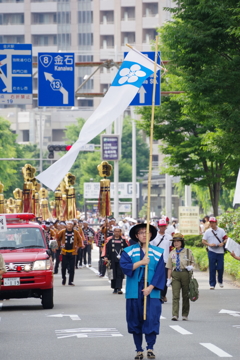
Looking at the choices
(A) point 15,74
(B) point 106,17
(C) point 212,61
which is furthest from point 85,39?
(C) point 212,61

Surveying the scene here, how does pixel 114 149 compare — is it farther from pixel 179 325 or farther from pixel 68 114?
pixel 68 114

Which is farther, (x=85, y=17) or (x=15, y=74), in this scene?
(x=85, y=17)

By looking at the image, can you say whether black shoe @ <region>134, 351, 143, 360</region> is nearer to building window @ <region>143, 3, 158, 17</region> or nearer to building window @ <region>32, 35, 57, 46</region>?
building window @ <region>143, 3, 158, 17</region>

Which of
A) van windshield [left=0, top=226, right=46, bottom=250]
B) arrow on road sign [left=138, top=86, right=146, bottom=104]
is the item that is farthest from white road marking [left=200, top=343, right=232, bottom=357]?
arrow on road sign [left=138, top=86, right=146, bottom=104]

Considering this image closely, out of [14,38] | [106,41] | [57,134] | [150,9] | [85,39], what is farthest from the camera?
[57,134]

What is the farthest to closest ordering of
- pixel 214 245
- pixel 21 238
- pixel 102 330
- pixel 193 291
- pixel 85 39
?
pixel 85 39 → pixel 214 245 → pixel 21 238 → pixel 193 291 → pixel 102 330

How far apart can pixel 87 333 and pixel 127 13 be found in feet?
332

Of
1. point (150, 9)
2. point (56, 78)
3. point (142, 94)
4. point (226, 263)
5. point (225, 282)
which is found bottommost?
point (225, 282)

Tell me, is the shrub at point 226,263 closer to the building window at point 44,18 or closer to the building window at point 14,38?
the building window at point 44,18

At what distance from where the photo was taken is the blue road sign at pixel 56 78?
2516 cm

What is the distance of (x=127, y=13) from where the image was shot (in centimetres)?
11100

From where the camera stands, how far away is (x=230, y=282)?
78.5 ft

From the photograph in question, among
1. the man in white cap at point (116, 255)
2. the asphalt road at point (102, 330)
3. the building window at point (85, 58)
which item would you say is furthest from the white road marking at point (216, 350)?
the building window at point (85, 58)

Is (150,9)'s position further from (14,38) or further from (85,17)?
(14,38)
